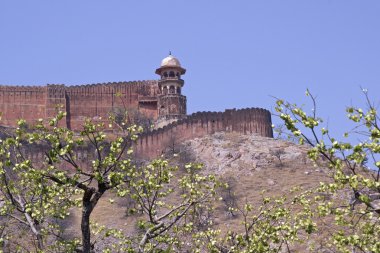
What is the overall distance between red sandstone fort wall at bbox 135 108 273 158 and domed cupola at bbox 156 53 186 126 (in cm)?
724

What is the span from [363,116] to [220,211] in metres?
46.9

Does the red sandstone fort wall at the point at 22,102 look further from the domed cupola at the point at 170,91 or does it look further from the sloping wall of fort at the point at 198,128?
the domed cupola at the point at 170,91

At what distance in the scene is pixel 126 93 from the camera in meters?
81.0

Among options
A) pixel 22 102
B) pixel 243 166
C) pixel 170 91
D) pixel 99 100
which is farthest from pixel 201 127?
pixel 22 102

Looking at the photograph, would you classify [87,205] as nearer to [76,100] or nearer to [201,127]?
[201,127]

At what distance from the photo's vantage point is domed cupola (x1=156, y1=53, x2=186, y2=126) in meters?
75.7

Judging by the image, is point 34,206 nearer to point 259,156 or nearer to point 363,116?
point 363,116

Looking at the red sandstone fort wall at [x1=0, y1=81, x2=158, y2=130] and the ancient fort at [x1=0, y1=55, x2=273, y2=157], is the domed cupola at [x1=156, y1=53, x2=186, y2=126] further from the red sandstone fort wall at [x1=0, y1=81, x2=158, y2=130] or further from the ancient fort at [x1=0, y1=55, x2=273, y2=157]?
the red sandstone fort wall at [x1=0, y1=81, x2=158, y2=130]

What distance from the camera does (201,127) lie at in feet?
219

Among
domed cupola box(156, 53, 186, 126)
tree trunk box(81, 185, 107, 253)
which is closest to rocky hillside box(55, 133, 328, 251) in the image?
domed cupola box(156, 53, 186, 126)

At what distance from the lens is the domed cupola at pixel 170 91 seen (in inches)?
2980

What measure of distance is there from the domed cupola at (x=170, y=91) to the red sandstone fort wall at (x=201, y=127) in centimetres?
724

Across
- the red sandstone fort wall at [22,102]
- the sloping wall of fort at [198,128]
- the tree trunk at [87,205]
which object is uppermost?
the red sandstone fort wall at [22,102]

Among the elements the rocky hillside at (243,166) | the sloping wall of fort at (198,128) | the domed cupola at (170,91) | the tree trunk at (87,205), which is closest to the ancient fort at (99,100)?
→ the domed cupola at (170,91)
